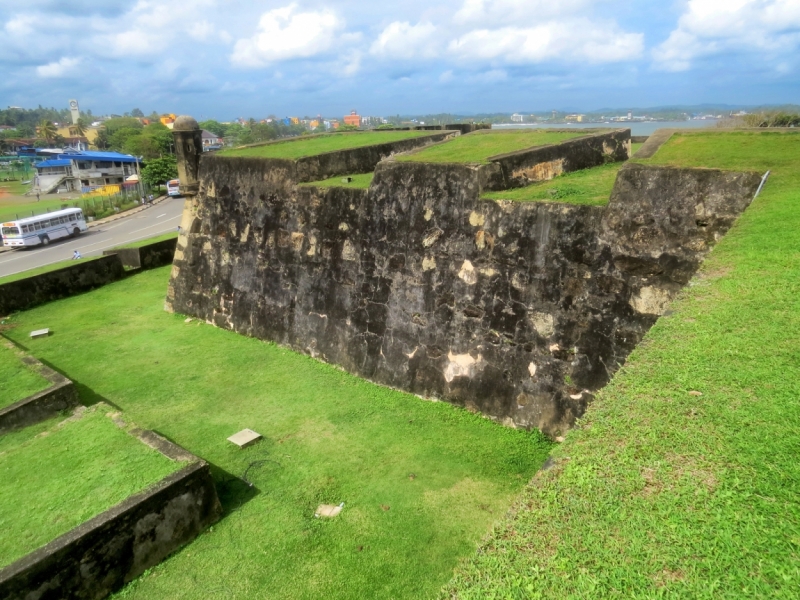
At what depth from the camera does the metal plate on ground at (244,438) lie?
234 inches

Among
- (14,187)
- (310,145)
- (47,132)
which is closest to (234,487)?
(310,145)

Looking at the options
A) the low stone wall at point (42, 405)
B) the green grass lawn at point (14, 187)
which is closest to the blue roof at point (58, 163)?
the green grass lawn at point (14, 187)

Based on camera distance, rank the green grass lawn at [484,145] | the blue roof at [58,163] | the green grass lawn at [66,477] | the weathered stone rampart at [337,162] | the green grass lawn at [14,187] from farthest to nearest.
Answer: the green grass lawn at [14,187] → the blue roof at [58,163] → the weathered stone rampart at [337,162] → the green grass lawn at [484,145] → the green grass lawn at [66,477]

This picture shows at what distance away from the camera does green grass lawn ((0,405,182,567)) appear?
427 cm

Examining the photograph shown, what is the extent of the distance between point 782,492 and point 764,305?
165 centimetres

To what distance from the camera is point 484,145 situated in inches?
324

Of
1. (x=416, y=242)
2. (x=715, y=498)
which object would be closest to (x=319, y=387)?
(x=416, y=242)

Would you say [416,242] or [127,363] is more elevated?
[416,242]

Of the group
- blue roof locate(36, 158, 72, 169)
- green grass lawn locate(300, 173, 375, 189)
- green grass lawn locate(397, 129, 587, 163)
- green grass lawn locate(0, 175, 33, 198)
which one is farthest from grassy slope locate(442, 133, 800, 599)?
green grass lawn locate(0, 175, 33, 198)

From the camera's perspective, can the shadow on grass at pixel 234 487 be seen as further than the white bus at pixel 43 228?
No

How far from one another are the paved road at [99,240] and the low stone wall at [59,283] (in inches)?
330

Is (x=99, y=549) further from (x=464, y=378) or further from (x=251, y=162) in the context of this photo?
(x=251, y=162)

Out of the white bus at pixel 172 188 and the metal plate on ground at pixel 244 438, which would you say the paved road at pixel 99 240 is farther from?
the metal plate on ground at pixel 244 438

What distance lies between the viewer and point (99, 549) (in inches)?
158
